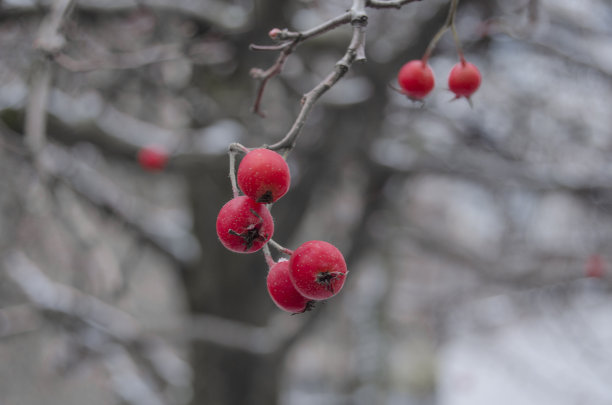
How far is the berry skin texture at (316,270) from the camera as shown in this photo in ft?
3.15

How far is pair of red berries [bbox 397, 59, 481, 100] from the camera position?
54.8 inches

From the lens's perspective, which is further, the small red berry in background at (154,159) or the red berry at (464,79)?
the small red berry in background at (154,159)

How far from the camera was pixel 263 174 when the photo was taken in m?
0.90

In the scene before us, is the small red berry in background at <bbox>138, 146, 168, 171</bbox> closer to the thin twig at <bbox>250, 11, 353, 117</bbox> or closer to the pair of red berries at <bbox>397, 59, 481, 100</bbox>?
the thin twig at <bbox>250, 11, 353, 117</bbox>

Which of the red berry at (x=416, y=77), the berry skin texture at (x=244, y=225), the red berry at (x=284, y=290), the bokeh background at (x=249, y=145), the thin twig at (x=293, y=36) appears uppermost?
the thin twig at (x=293, y=36)

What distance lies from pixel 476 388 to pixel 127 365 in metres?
11.7

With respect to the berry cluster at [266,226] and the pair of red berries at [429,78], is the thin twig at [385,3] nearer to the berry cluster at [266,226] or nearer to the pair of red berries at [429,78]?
the berry cluster at [266,226]

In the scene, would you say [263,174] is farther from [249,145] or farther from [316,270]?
[249,145]

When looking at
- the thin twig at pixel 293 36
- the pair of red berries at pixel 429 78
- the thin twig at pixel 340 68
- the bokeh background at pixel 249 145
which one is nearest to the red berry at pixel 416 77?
the pair of red berries at pixel 429 78

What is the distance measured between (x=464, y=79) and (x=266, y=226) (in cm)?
80

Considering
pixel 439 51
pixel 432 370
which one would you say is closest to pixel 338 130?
pixel 439 51

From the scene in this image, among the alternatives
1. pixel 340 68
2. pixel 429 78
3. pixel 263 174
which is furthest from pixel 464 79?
pixel 263 174

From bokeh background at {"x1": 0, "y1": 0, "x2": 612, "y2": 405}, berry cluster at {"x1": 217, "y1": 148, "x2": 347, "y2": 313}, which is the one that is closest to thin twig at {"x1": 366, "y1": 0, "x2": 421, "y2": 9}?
berry cluster at {"x1": 217, "y1": 148, "x2": 347, "y2": 313}

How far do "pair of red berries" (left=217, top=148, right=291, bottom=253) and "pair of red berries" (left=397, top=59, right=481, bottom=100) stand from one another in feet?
2.08
